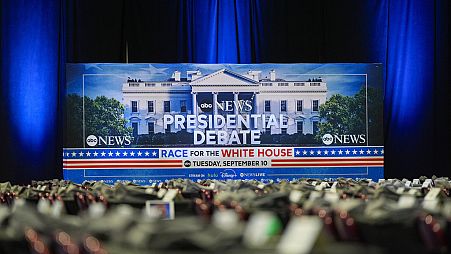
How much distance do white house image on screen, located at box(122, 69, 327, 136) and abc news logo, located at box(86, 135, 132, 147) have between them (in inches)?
9.8

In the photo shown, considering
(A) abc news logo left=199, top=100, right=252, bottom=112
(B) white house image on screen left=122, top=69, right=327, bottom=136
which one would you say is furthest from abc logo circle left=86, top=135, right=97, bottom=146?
A: (A) abc news logo left=199, top=100, right=252, bottom=112

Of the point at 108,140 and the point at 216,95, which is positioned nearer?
the point at 216,95

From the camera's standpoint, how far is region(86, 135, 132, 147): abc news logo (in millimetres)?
19703

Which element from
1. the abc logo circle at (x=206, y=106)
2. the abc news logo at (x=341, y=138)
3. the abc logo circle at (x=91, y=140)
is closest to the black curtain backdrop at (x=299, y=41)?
the abc news logo at (x=341, y=138)

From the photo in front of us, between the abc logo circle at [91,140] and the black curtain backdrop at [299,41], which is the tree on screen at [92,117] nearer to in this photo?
the abc logo circle at [91,140]

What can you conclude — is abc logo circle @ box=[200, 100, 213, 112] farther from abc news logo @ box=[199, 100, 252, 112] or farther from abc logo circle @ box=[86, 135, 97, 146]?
abc logo circle @ box=[86, 135, 97, 146]

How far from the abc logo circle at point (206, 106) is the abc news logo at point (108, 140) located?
1659 mm

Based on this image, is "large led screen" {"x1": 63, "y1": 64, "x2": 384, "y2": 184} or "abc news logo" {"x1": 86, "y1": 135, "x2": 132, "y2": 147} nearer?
"large led screen" {"x1": 63, "y1": 64, "x2": 384, "y2": 184}

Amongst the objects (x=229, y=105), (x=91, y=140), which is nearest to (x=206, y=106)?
(x=229, y=105)

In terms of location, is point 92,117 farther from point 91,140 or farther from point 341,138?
point 341,138

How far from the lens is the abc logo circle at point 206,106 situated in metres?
19.6

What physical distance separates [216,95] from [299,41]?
5.00 meters

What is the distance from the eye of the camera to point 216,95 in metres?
19.6

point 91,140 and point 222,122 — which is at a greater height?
point 222,122
